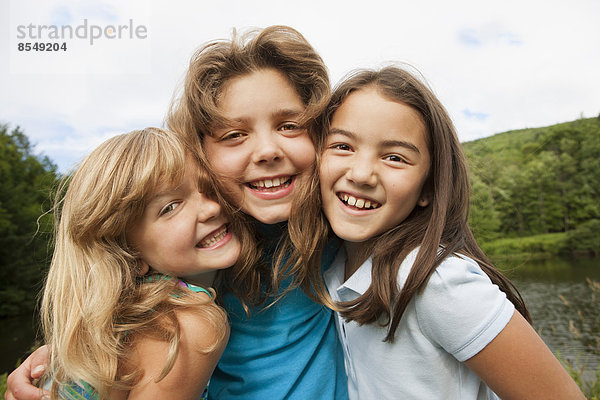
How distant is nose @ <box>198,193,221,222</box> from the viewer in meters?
1.97

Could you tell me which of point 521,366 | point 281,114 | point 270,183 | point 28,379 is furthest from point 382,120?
point 28,379

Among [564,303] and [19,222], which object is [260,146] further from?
[19,222]

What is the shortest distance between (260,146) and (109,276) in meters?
0.90

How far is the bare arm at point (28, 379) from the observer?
193 cm

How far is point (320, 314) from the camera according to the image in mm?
2225

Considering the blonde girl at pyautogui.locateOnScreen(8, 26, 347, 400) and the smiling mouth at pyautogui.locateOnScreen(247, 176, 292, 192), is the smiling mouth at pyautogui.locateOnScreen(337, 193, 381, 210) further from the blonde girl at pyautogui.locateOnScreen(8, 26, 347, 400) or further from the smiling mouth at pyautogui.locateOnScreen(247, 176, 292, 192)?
the smiling mouth at pyautogui.locateOnScreen(247, 176, 292, 192)

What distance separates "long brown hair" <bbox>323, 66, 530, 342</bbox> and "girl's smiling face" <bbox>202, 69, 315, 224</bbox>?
0.21 metres

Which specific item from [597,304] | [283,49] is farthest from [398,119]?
[597,304]

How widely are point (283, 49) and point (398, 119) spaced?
0.77 m

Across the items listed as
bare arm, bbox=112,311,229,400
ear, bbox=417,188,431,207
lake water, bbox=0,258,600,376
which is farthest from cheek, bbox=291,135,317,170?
lake water, bbox=0,258,600,376

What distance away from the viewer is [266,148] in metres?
2.00

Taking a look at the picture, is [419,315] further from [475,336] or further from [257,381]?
[257,381]

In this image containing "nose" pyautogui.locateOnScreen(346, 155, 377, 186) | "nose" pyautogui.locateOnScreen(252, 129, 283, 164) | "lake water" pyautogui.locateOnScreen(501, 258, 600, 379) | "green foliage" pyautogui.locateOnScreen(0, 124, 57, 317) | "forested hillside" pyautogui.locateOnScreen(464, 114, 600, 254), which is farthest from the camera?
"forested hillside" pyautogui.locateOnScreen(464, 114, 600, 254)

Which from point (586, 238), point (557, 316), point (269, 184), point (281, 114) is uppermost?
point (281, 114)
